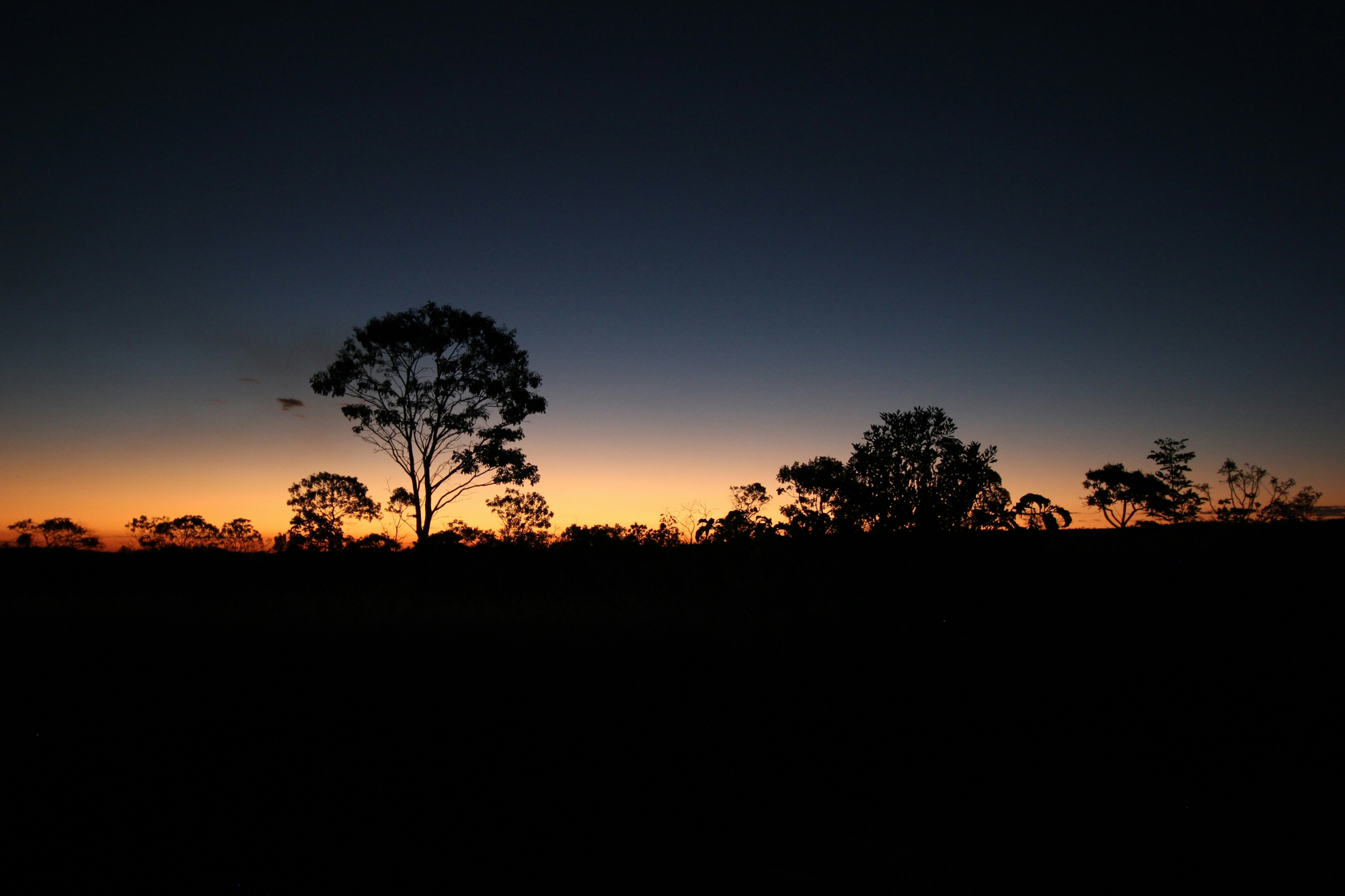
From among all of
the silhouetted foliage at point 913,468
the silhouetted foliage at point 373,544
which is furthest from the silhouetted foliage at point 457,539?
the silhouetted foliage at point 913,468

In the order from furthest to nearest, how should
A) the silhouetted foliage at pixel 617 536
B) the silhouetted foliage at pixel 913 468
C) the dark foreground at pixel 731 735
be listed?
the silhouetted foliage at pixel 913 468 → the silhouetted foliage at pixel 617 536 → the dark foreground at pixel 731 735

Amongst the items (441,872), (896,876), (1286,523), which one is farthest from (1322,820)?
(1286,523)

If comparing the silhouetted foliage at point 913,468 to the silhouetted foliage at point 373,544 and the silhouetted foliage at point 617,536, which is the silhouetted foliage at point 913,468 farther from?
the silhouetted foliage at point 373,544

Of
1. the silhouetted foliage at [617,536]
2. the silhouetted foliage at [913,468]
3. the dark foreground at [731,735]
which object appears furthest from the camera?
the silhouetted foliage at [913,468]

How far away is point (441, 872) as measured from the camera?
9.87 feet

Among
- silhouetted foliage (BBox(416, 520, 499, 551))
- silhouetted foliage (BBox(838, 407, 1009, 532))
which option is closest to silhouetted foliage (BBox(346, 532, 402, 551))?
silhouetted foliage (BBox(416, 520, 499, 551))

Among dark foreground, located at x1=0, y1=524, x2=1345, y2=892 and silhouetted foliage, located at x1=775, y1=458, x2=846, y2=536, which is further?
silhouetted foliage, located at x1=775, y1=458, x2=846, y2=536

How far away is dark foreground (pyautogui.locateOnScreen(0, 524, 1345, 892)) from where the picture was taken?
2994 millimetres

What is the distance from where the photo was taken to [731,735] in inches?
169

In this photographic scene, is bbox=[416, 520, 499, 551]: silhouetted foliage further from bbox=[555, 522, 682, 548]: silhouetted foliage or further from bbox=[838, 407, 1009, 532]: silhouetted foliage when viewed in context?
bbox=[838, 407, 1009, 532]: silhouetted foliage

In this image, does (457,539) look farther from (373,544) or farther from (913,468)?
(913,468)

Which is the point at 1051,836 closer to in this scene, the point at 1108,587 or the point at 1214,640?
the point at 1214,640

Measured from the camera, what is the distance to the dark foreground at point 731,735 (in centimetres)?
299

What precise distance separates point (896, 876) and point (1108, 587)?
21.7 feet
